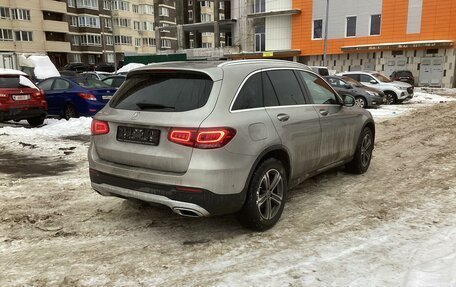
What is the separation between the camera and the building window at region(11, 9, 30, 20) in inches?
2147

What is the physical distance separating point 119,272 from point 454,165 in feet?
19.7

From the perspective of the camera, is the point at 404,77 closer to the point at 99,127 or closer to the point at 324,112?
the point at 324,112

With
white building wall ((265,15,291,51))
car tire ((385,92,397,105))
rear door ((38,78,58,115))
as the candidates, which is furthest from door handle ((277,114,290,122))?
white building wall ((265,15,291,51))

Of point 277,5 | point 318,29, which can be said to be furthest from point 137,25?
point 318,29

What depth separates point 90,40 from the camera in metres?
66.6

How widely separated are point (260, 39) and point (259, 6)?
3.38 m

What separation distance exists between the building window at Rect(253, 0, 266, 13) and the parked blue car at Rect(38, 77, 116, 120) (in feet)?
107

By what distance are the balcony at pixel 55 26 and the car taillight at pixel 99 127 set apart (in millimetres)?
60709

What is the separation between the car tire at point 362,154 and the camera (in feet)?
20.3

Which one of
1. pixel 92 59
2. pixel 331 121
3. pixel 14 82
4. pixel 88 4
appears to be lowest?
pixel 331 121

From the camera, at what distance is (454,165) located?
6.94 metres

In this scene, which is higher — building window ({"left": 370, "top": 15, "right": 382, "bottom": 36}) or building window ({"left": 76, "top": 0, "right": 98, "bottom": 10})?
building window ({"left": 76, "top": 0, "right": 98, "bottom": 10})

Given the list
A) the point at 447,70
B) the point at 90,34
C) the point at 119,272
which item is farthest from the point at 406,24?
the point at 90,34

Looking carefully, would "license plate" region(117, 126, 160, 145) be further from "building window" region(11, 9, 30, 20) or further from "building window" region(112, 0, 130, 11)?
"building window" region(112, 0, 130, 11)
